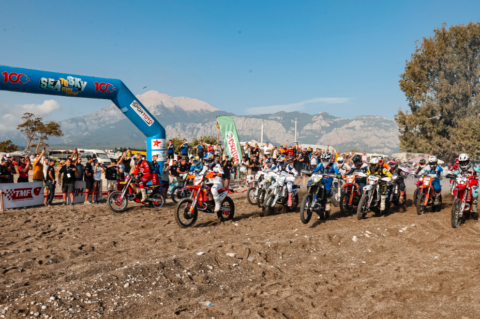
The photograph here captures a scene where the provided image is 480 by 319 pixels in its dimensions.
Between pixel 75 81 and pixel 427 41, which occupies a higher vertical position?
pixel 427 41

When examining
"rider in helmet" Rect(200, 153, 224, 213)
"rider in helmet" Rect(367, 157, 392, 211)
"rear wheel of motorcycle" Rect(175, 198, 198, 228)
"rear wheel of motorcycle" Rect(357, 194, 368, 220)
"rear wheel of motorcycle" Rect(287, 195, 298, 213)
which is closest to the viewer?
"rear wheel of motorcycle" Rect(175, 198, 198, 228)

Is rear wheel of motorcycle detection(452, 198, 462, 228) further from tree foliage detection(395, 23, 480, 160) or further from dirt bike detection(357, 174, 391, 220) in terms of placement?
tree foliage detection(395, 23, 480, 160)

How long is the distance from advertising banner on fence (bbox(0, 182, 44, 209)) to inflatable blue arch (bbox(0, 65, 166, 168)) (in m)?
3.56

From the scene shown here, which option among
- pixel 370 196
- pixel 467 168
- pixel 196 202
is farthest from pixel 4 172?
pixel 467 168

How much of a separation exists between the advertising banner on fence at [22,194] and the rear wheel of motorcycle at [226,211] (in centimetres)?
729

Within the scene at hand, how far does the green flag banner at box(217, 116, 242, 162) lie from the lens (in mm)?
19359

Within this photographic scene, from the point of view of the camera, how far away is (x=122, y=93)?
47.6ft

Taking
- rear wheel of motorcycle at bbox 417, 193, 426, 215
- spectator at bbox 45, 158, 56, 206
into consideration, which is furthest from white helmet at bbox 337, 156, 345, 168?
spectator at bbox 45, 158, 56, 206

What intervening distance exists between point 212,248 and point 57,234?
13.4 feet

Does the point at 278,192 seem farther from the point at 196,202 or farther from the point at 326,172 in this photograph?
the point at 196,202

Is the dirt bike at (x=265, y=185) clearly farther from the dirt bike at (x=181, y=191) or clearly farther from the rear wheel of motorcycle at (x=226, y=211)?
the dirt bike at (x=181, y=191)

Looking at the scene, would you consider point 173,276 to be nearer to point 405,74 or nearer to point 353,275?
point 353,275

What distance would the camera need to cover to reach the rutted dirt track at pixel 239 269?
4.25m

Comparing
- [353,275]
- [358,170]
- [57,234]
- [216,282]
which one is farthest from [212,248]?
[358,170]
